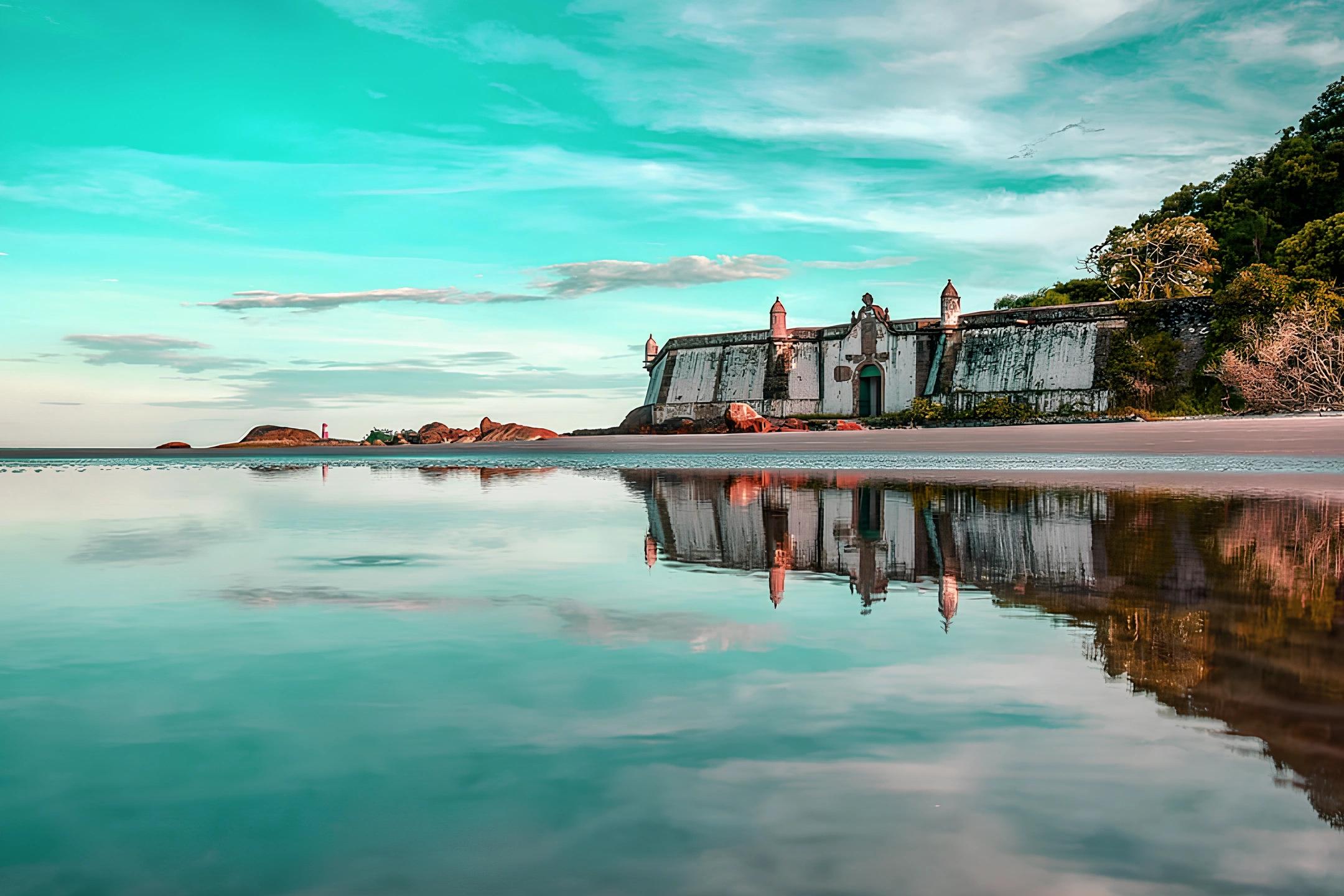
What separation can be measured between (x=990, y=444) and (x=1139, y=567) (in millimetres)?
20023

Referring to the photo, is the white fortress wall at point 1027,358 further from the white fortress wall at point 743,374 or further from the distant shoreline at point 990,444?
the distant shoreline at point 990,444

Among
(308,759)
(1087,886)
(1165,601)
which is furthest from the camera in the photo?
(1165,601)

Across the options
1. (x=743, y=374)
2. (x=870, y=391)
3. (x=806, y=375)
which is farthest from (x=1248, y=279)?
(x=743, y=374)

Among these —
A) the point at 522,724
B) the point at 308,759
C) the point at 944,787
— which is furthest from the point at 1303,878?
the point at 308,759

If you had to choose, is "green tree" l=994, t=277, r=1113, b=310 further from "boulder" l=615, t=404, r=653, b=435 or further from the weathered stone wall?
"boulder" l=615, t=404, r=653, b=435

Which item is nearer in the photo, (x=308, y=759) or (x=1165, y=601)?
(x=308, y=759)

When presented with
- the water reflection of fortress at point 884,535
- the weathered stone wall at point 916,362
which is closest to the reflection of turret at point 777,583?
the water reflection of fortress at point 884,535

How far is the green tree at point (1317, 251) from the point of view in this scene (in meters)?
39.2

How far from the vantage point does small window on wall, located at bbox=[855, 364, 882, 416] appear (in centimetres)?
4872

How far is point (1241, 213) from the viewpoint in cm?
4859

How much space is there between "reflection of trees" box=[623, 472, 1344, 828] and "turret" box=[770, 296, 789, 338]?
41.0 meters

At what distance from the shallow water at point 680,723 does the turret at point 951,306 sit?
4166 centimetres

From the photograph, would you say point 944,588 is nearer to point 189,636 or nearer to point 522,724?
point 522,724

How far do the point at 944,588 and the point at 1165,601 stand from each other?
3.05 ft
